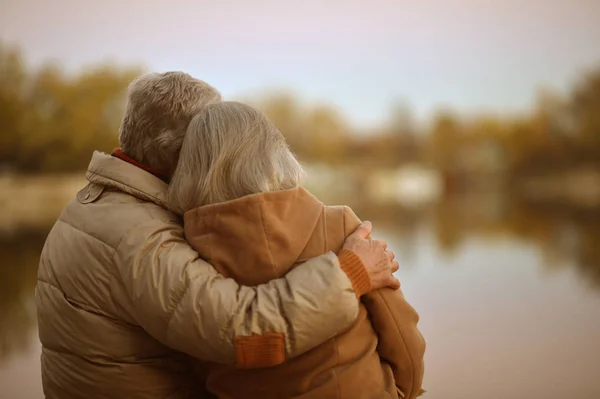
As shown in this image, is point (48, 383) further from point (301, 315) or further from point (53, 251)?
point (301, 315)

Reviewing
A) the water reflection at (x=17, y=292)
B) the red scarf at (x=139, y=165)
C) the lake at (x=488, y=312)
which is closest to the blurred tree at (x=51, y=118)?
the lake at (x=488, y=312)

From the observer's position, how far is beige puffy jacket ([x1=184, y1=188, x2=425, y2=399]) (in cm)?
104

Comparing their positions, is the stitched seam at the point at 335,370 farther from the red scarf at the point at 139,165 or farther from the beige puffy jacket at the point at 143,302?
the red scarf at the point at 139,165

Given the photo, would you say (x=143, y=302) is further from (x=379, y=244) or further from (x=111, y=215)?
(x=379, y=244)

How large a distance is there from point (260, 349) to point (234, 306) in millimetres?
76

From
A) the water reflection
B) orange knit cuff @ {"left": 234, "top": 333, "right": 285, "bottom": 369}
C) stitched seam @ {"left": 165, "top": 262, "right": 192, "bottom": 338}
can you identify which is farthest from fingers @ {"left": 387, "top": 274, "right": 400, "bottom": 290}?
the water reflection

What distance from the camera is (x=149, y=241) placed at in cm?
105

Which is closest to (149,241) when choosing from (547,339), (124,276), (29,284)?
(124,276)

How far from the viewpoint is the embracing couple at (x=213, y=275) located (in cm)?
100

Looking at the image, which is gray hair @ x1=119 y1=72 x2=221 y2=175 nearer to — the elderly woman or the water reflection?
the elderly woman

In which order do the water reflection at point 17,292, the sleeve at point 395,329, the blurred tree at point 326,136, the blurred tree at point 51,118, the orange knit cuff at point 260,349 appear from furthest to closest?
1. the blurred tree at point 326,136
2. the blurred tree at point 51,118
3. the water reflection at point 17,292
4. the sleeve at point 395,329
5. the orange knit cuff at point 260,349

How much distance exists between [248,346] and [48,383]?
463 mm

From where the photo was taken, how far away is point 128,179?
1143mm

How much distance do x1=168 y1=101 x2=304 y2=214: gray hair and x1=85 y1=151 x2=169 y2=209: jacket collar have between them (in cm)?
7
